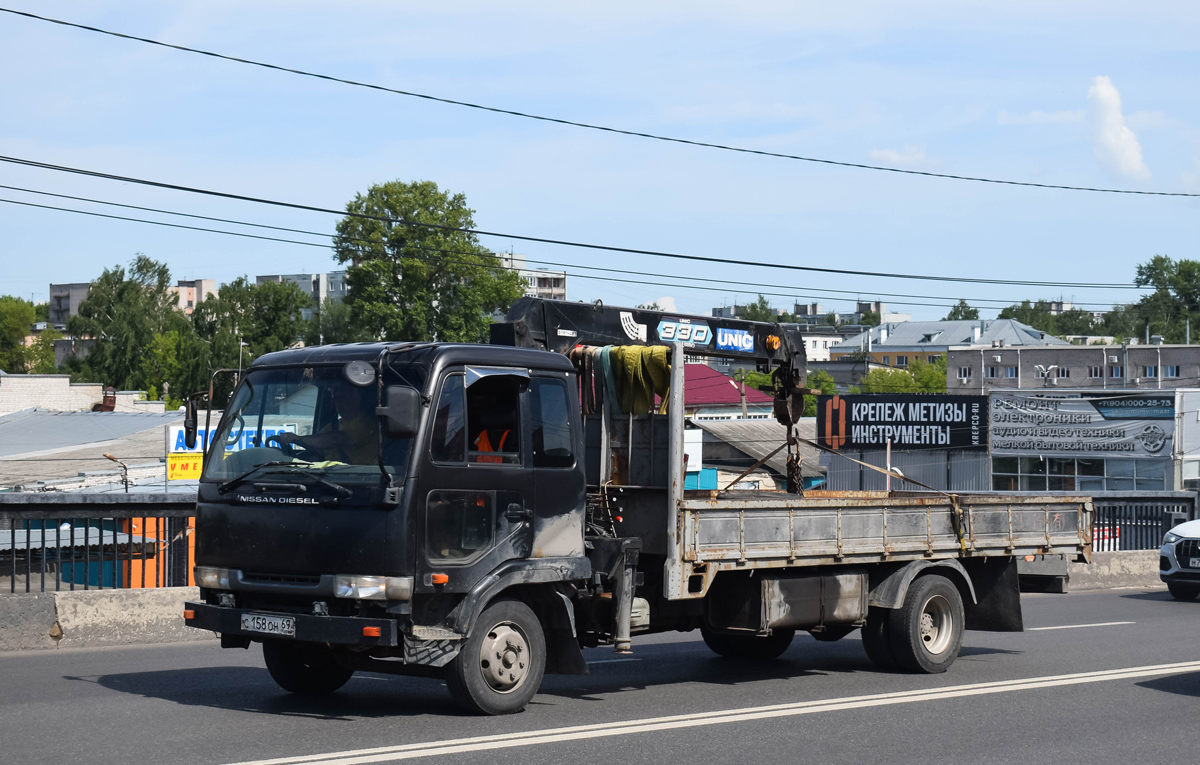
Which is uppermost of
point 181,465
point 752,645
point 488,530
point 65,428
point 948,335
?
point 948,335

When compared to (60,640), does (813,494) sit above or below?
above

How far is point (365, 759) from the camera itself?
6.63 meters

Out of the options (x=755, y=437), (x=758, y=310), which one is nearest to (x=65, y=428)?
(x=755, y=437)

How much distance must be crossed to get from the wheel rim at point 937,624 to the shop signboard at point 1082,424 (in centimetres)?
4059

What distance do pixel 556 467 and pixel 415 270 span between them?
234ft

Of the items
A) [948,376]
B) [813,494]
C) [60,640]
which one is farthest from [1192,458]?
[948,376]

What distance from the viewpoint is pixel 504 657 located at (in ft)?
26.2

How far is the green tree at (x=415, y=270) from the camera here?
7812 centimetres

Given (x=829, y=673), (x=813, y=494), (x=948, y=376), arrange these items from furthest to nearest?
(x=948, y=376), (x=813, y=494), (x=829, y=673)

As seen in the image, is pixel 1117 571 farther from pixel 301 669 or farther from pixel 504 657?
pixel 301 669

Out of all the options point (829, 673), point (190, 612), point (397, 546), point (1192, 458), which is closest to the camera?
point (397, 546)

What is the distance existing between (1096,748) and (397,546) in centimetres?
433

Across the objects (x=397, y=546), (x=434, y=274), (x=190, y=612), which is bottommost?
(x=190, y=612)

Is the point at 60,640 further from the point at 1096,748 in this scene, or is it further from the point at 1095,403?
the point at 1095,403
